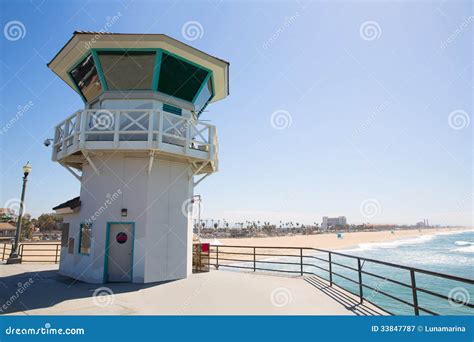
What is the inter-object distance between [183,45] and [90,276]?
891cm

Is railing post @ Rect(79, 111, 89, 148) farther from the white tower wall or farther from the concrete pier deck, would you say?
the concrete pier deck

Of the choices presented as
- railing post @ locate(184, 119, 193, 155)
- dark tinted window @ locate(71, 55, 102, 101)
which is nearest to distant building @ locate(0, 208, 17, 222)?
dark tinted window @ locate(71, 55, 102, 101)

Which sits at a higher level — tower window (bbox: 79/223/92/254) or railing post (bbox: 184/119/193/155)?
railing post (bbox: 184/119/193/155)

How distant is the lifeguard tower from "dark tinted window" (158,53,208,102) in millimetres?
38

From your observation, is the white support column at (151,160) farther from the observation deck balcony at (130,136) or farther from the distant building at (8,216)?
the distant building at (8,216)

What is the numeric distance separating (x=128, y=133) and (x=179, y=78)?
3.22 m

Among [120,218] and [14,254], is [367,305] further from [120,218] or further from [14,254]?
[14,254]

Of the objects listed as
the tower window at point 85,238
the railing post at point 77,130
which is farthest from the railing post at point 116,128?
the tower window at point 85,238

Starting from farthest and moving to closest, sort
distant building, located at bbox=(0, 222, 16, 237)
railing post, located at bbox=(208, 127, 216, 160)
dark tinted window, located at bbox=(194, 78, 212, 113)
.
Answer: distant building, located at bbox=(0, 222, 16, 237), dark tinted window, located at bbox=(194, 78, 212, 113), railing post, located at bbox=(208, 127, 216, 160)

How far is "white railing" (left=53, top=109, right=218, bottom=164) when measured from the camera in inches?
372

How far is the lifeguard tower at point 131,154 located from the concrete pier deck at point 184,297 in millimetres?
875

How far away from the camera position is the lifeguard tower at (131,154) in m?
9.80

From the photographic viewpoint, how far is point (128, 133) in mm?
9359
